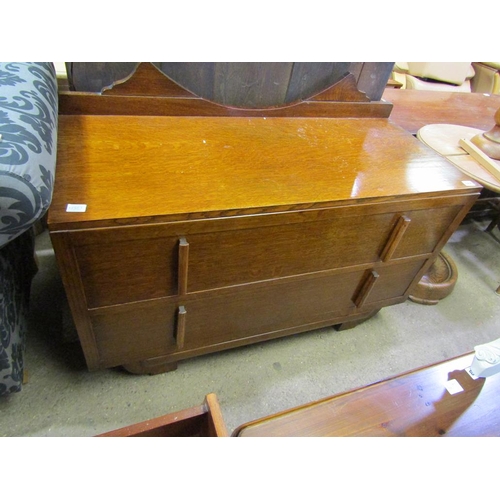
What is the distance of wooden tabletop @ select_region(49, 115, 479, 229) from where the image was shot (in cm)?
66

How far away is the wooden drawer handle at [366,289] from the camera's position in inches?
39.8

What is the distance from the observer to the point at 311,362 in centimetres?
116

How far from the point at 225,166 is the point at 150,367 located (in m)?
0.62

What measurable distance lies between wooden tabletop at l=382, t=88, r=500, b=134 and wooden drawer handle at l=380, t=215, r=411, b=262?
690mm

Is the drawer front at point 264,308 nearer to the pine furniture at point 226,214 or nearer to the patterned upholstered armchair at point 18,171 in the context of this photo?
the pine furniture at point 226,214

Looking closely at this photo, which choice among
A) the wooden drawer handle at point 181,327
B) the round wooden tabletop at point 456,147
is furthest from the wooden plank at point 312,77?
the wooden drawer handle at point 181,327

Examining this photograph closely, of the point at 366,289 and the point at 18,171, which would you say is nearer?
the point at 18,171

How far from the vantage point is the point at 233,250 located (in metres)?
0.77

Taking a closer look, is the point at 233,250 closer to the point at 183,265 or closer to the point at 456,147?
the point at 183,265

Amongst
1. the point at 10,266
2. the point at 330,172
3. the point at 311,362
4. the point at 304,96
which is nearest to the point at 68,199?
the point at 10,266

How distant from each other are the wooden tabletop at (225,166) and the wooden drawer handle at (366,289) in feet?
0.91

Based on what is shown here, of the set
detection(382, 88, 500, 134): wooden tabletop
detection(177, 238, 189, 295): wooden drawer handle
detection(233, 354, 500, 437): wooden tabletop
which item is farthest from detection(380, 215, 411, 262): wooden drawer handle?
detection(382, 88, 500, 134): wooden tabletop

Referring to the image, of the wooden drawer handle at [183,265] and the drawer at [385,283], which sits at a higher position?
the wooden drawer handle at [183,265]

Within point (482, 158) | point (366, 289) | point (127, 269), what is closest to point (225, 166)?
point (127, 269)
